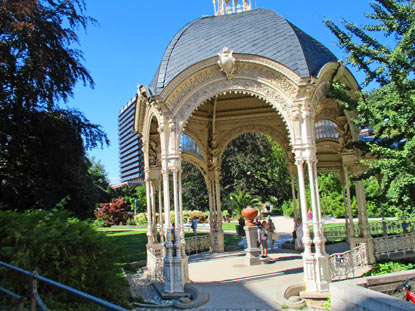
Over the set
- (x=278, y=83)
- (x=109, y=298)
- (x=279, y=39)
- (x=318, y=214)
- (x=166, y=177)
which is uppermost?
(x=279, y=39)

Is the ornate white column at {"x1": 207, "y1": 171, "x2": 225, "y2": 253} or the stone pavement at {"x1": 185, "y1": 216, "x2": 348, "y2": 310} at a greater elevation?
the ornate white column at {"x1": 207, "y1": 171, "x2": 225, "y2": 253}

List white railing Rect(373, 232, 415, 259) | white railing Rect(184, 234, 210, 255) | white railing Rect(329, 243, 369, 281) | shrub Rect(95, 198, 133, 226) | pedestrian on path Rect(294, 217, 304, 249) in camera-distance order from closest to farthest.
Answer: white railing Rect(329, 243, 369, 281) < white railing Rect(373, 232, 415, 259) < pedestrian on path Rect(294, 217, 304, 249) < white railing Rect(184, 234, 210, 255) < shrub Rect(95, 198, 133, 226)

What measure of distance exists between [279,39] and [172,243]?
642 cm

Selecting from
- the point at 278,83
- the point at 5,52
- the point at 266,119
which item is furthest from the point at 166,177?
the point at 5,52

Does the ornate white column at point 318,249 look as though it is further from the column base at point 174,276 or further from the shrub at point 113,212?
Result: the shrub at point 113,212

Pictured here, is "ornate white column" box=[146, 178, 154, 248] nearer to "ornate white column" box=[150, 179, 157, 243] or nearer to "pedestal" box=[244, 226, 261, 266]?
"ornate white column" box=[150, 179, 157, 243]

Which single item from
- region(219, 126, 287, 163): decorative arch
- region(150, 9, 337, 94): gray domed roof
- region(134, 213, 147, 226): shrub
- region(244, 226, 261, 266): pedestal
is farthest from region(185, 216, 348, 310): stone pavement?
region(134, 213, 147, 226): shrub

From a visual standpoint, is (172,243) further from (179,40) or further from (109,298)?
(179,40)

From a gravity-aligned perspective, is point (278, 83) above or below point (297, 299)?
above

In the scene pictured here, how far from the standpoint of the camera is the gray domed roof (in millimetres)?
9375

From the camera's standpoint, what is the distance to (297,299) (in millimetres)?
7566

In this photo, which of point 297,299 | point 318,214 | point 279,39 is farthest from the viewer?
point 279,39

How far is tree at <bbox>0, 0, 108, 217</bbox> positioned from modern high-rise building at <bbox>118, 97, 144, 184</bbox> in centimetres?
12991

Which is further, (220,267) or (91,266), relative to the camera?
(220,267)
